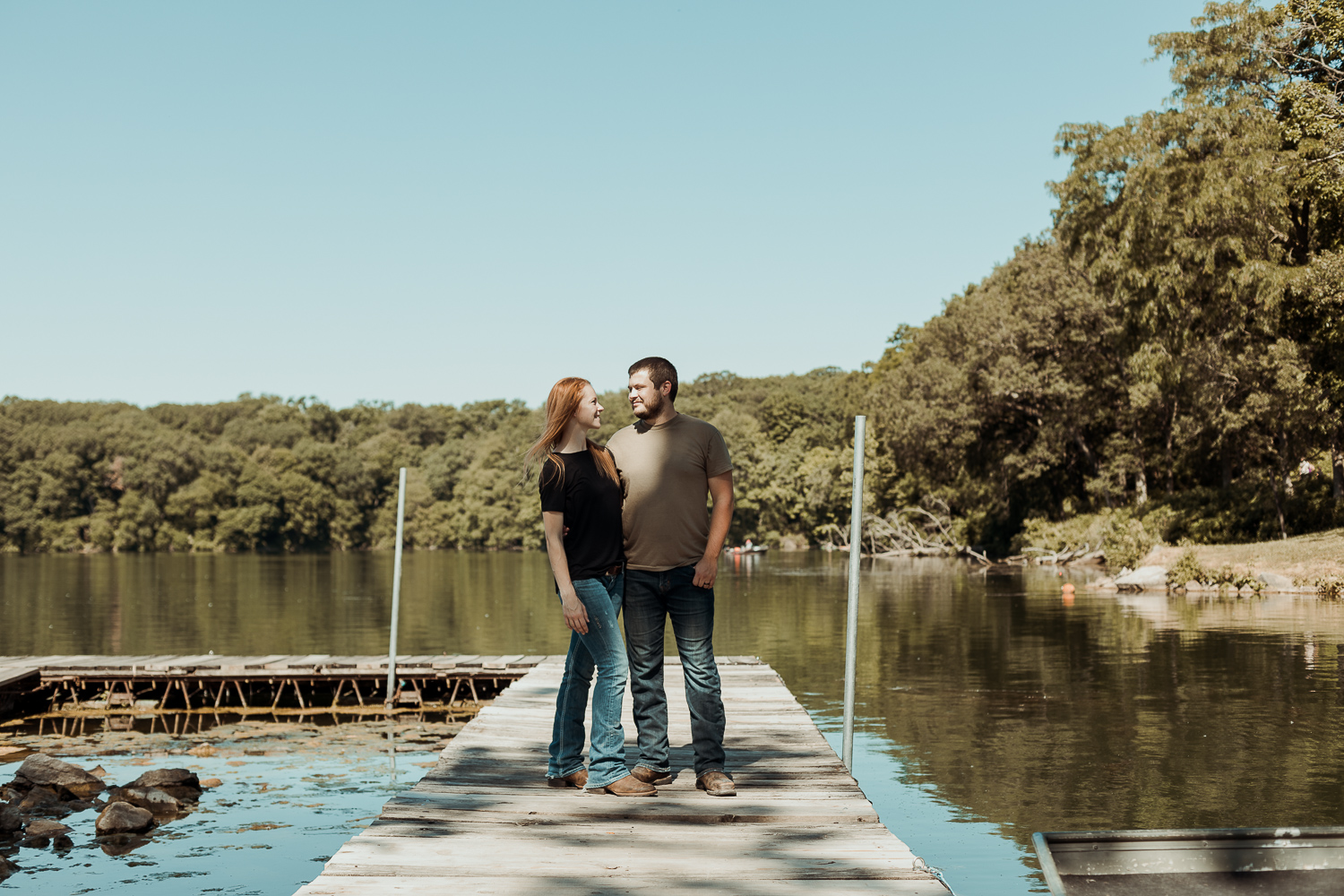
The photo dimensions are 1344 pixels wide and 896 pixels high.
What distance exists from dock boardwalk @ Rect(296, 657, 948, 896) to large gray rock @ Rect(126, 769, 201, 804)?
175 inches

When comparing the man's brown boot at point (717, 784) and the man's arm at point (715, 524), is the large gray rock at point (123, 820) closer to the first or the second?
the man's brown boot at point (717, 784)

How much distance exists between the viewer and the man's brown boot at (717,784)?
630cm

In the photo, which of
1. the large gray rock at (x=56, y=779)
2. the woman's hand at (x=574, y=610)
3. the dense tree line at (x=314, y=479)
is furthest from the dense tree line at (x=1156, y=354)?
the large gray rock at (x=56, y=779)

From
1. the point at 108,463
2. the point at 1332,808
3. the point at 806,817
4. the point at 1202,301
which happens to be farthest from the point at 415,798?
the point at 108,463

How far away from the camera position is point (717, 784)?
6324 mm

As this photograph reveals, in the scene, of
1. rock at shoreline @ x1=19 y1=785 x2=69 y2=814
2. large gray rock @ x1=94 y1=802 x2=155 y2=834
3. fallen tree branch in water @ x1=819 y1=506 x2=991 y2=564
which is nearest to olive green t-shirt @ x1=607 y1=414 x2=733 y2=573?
large gray rock @ x1=94 y1=802 x2=155 y2=834

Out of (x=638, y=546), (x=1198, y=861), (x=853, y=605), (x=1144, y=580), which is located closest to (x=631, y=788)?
(x=638, y=546)

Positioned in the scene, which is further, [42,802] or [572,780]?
[42,802]

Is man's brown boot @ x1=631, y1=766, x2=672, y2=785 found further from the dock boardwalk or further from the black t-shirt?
the black t-shirt

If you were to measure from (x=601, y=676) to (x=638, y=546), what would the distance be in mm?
775

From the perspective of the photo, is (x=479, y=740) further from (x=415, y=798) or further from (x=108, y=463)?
(x=108, y=463)

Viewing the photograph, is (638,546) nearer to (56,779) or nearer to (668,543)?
(668,543)

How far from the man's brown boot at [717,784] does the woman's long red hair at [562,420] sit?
5.77 ft

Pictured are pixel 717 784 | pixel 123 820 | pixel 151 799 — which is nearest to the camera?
pixel 717 784
